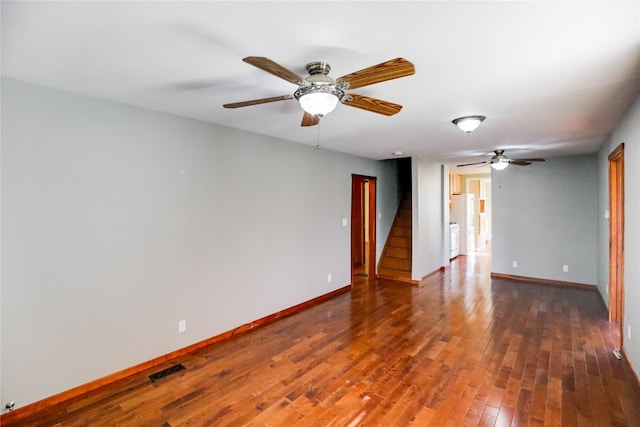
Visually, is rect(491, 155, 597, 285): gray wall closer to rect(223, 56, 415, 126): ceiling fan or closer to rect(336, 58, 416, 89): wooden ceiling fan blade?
rect(223, 56, 415, 126): ceiling fan

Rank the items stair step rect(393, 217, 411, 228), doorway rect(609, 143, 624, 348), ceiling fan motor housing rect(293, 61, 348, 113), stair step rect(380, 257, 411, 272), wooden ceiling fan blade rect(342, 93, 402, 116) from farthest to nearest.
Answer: stair step rect(393, 217, 411, 228)
stair step rect(380, 257, 411, 272)
doorway rect(609, 143, 624, 348)
wooden ceiling fan blade rect(342, 93, 402, 116)
ceiling fan motor housing rect(293, 61, 348, 113)

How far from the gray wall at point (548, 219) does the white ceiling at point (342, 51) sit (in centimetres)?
300

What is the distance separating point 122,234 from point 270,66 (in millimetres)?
2080

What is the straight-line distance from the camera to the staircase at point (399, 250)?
6.20 metres

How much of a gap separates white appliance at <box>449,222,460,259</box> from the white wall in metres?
0.95

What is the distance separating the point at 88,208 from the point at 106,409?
59.2 inches

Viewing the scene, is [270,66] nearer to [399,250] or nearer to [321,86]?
[321,86]

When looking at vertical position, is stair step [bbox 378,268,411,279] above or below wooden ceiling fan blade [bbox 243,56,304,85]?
below

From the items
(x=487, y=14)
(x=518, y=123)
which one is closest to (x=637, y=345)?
(x=518, y=123)

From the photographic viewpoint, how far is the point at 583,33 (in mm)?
1558

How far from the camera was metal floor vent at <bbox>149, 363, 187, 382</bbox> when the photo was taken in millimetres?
2686

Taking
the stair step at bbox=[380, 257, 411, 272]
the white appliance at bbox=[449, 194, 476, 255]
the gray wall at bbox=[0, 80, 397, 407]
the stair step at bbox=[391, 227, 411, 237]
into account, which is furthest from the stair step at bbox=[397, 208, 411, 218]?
the gray wall at bbox=[0, 80, 397, 407]

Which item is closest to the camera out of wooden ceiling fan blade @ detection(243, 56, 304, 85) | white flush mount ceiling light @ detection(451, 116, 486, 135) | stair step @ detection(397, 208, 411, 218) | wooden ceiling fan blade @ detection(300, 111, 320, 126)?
wooden ceiling fan blade @ detection(243, 56, 304, 85)

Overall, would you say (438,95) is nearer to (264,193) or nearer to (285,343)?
(264,193)
